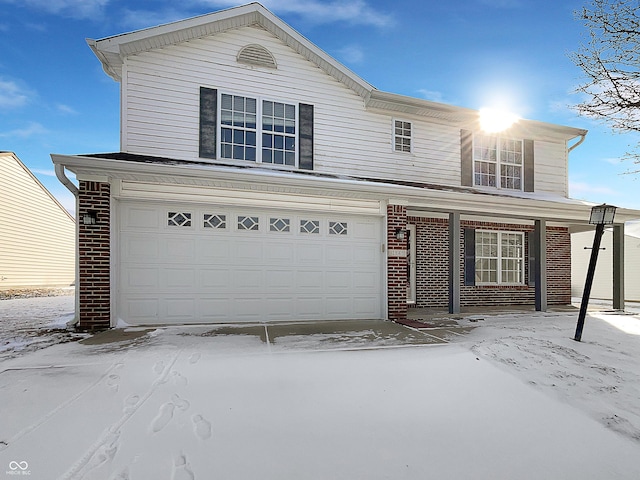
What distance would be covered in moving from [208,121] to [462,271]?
28.2 feet

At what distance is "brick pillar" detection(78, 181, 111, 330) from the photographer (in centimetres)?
629

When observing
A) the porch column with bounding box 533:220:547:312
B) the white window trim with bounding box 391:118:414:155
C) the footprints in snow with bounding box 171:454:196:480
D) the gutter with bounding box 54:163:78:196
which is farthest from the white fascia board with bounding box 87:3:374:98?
the footprints in snow with bounding box 171:454:196:480

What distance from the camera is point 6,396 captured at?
3389 mm

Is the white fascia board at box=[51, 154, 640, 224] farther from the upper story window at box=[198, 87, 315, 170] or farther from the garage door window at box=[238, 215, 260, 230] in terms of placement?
the upper story window at box=[198, 87, 315, 170]

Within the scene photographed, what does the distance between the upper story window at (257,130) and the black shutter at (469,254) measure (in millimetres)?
5998

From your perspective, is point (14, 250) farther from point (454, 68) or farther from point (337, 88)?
point (454, 68)

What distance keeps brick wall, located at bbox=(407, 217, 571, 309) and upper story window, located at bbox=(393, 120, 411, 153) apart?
7.05 ft

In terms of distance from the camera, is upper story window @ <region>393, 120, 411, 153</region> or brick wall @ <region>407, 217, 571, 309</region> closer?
upper story window @ <region>393, 120, 411, 153</region>

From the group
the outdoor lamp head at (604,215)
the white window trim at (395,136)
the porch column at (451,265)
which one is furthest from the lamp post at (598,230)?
the white window trim at (395,136)

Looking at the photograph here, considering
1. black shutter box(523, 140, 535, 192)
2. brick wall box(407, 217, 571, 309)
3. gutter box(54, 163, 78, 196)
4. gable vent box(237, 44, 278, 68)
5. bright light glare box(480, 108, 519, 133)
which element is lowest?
brick wall box(407, 217, 571, 309)

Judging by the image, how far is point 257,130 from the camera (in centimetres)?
876

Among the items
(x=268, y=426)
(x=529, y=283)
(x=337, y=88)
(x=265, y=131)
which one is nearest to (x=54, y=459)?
(x=268, y=426)

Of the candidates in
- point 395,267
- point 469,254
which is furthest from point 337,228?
point 469,254

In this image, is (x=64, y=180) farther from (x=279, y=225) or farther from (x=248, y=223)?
(x=279, y=225)
